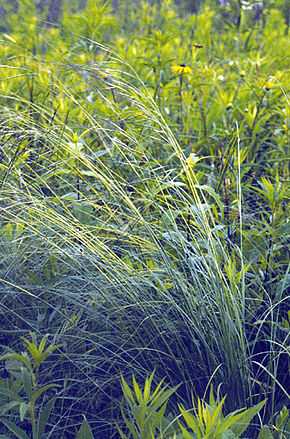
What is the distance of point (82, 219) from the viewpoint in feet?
5.54

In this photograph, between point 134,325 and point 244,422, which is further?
point 134,325

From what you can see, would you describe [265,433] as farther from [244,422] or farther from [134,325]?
[134,325]

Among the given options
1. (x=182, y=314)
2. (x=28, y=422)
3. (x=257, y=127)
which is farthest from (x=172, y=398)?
(x=257, y=127)

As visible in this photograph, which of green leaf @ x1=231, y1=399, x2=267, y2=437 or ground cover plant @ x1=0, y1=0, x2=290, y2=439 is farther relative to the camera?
ground cover plant @ x1=0, y1=0, x2=290, y2=439

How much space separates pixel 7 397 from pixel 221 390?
1.75 ft

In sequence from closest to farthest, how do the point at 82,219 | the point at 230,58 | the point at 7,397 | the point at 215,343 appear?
1. the point at 7,397
2. the point at 215,343
3. the point at 82,219
4. the point at 230,58

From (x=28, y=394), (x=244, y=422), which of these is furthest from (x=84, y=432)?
(x=244, y=422)

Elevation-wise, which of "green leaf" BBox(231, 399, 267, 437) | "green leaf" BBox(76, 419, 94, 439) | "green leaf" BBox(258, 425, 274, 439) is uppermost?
"green leaf" BBox(231, 399, 267, 437)

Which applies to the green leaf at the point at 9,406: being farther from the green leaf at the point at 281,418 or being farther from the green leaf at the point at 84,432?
the green leaf at the point at 281,418

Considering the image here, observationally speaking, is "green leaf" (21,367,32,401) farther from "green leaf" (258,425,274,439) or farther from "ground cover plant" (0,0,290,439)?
"green leaf" (258,425,274,439)

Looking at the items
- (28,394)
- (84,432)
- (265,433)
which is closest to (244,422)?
(265,433)

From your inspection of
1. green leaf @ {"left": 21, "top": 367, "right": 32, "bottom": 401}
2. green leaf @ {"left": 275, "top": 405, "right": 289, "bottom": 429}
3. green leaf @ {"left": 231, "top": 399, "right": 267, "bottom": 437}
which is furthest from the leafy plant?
green leaf @ {"left": 275, "top": 405, "right": 289, "bottom": 429}

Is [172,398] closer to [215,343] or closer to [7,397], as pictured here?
[215,343]

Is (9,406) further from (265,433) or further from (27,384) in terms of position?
(265,433)
